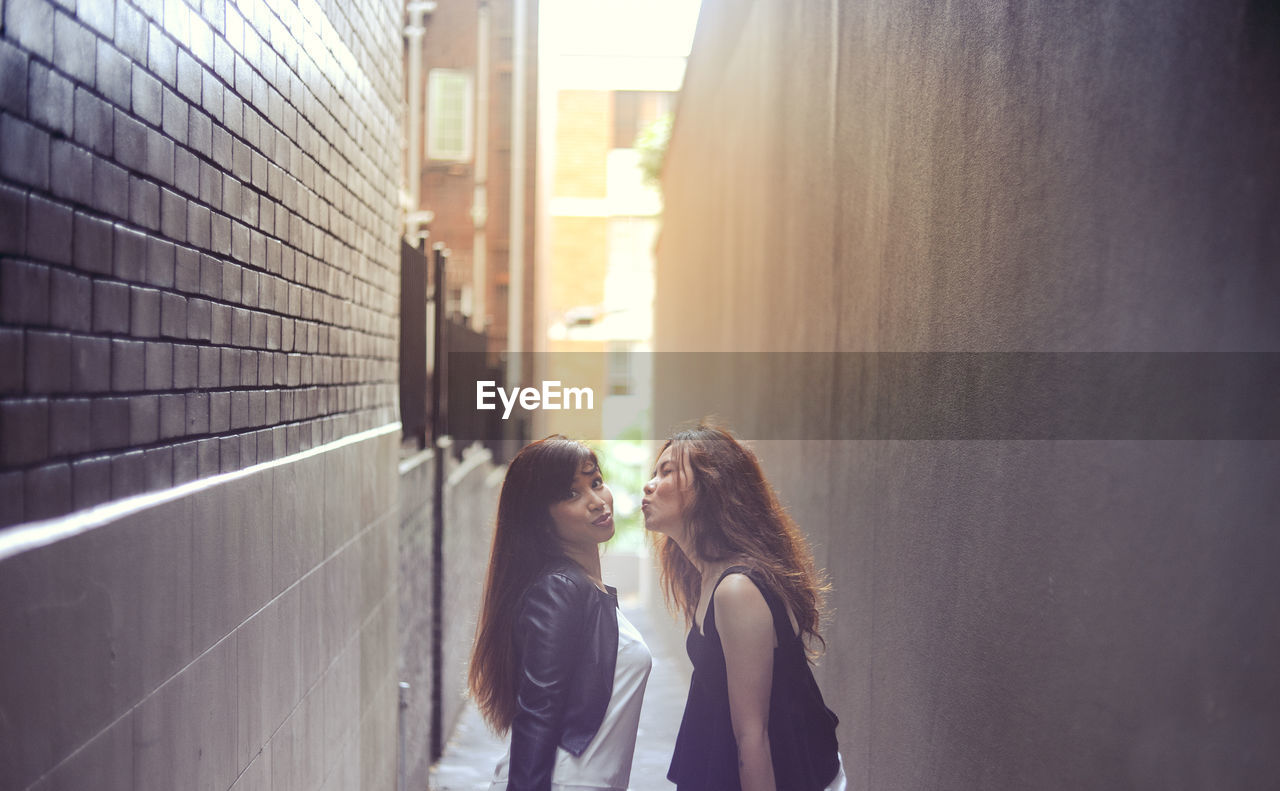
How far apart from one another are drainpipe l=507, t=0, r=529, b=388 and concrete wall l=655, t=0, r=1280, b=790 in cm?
1034

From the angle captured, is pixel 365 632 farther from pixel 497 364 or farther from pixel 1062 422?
pixel 497 364

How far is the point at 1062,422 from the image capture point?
2047mm

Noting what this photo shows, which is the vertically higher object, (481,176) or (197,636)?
(481,176)

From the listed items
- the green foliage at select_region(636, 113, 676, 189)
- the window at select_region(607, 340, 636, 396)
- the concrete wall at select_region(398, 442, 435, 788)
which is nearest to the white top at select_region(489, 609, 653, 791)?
the concrete wall at select_region(398, 442, 435, 788)

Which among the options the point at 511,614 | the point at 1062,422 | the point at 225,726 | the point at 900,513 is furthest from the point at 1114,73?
the point at 225,726

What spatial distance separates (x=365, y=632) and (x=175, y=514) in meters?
2.42

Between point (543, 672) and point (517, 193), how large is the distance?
12.6 metres

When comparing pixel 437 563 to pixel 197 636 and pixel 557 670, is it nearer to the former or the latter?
pixel 557 670

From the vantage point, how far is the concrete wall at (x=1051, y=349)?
154 cm

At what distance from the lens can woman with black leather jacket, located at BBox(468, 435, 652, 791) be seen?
2.68 meters

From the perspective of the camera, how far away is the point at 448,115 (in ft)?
46.4

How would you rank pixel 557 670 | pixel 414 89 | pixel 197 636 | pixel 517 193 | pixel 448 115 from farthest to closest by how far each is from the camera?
pixel 517 193, pixel 448 115, pixel 414 89, pixel 557 670, pixel 197 636

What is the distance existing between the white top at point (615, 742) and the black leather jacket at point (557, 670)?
0.06ft

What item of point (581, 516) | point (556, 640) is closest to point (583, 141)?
point (581, 516)
